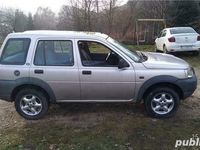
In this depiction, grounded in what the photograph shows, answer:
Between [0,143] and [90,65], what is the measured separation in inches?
81.2

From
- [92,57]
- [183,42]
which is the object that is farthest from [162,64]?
[183,42]

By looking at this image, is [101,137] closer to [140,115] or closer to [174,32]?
[140,115]

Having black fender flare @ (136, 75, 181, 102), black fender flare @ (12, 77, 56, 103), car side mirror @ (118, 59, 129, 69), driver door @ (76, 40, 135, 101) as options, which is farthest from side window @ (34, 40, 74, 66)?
black fender flare @ (136, 75, 181, 102)

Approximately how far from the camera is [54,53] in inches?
220

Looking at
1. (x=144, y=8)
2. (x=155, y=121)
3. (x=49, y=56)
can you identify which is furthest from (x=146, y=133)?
(x=144, y=8)

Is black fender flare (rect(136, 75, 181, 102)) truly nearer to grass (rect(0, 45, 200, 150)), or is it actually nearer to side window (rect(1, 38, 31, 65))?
grass (rect(0, 45, 200, 150))

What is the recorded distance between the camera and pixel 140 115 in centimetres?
589

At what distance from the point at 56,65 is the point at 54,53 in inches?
9.1

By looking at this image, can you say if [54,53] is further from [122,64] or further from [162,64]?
[162,64]

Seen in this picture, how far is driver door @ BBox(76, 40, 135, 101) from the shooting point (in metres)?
5.48

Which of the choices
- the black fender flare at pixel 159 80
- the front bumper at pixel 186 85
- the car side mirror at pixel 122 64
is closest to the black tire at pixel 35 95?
the car side mirror at pixel 122 64

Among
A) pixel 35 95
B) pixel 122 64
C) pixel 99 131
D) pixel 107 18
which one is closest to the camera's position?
pixel 99 131

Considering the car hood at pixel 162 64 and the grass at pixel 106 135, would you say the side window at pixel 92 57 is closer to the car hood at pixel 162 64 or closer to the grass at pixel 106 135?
the car hood at pixel 162 64

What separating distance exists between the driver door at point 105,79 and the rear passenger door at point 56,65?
0.15 m
